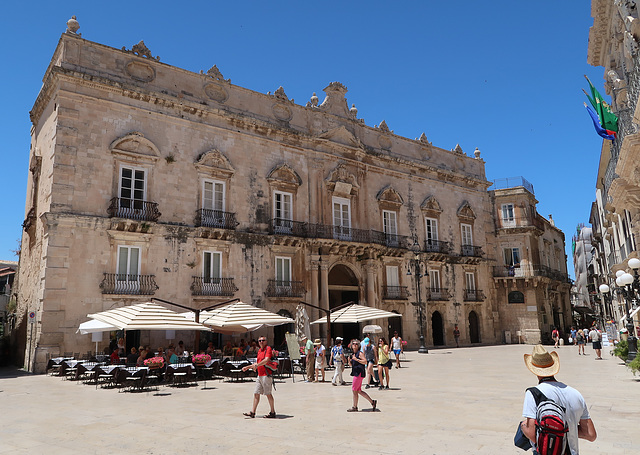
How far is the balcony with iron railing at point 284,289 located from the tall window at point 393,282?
672cm

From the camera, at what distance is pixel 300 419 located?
8867mm

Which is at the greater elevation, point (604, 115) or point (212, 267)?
point (604, 115)

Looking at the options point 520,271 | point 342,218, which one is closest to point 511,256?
point 520,271

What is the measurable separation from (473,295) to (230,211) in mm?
19310

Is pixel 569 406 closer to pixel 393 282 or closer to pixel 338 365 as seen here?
pixel 338 365

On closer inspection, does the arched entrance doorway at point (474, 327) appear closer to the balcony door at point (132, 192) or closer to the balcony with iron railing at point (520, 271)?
the balcony with iron railing at point (520, 271)

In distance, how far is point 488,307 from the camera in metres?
35.5

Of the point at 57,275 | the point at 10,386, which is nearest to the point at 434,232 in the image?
the point at 57,275

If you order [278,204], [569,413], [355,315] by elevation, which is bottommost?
[569,413]

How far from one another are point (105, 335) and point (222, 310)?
5.92 m

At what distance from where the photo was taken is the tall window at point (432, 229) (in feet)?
109

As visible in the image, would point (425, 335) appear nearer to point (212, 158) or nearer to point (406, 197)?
point (406, 197)

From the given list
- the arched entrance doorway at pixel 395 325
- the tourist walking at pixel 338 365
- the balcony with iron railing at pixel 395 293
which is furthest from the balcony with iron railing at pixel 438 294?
the tourist walking at pixel 338 365

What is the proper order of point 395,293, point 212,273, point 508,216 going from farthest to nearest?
point 508,216 → point 395,293 → point 212,273
